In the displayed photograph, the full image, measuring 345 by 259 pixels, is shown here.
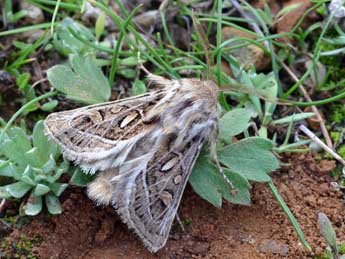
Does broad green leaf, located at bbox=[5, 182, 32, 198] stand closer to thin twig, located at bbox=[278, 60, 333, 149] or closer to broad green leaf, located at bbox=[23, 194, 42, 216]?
broad green leaf, located at bbox=[23, 194, 42, 216]

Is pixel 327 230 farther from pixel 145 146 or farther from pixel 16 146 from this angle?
pixel 16 146

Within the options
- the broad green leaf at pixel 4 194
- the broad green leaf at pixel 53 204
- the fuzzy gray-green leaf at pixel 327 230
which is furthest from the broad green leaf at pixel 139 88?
the fuzzy gray-green leaf at pixel 327 230

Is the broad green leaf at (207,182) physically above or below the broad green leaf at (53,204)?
above

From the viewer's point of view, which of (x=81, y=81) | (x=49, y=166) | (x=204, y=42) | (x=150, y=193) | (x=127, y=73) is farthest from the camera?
Answer: (x=127, y=73)

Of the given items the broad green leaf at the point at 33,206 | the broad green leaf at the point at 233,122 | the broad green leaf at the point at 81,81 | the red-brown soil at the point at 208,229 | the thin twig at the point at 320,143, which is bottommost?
the red-brown soil at the point at 208,229

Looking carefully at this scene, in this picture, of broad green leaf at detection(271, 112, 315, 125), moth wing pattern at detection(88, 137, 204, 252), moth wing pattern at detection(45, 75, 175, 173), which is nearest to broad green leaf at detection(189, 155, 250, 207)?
moth wing pattern at detection(88, 137, 204, 252)

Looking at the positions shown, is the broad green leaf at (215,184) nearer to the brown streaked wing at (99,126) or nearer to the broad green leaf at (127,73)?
the brown streaked wing at (99,126)

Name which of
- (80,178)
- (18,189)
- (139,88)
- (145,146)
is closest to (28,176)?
(18,189)
